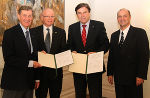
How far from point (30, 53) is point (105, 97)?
2.92 metres

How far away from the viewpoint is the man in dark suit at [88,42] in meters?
2.77

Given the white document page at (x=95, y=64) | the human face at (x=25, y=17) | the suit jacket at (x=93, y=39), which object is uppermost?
the human face at (x=25, y=17)

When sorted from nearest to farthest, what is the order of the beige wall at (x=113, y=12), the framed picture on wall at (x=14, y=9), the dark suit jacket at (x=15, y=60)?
1. the dark suit jacket at (x=15, y=60)
2. the framed picture on wall at (x=14, y=9)
3. the beige wall at (x=113, y=12)

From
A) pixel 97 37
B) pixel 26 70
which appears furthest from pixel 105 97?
pixel 26 70

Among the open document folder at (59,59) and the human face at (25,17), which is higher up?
the human face at (25,17)

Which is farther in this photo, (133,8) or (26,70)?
(133,8)

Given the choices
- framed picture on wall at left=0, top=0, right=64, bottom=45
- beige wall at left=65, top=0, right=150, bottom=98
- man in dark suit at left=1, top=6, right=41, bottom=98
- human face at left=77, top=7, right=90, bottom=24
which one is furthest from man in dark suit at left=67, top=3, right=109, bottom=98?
beige wall at left=65, top=0, right=150, bottom=98

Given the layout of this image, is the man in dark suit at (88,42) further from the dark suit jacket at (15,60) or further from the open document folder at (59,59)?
the dark suit jacket at (15,60)

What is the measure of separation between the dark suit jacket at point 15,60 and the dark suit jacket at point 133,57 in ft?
4.30

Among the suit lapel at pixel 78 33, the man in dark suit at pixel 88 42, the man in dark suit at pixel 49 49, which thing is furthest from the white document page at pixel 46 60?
the suit lapel at pixel 78 33

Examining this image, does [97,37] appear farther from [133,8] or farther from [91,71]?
[133,8]

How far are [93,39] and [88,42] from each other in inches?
3.3

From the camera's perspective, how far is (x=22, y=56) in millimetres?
2359

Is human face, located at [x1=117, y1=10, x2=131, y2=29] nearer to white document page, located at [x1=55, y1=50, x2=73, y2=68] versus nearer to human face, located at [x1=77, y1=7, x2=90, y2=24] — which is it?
human face, located at [x1=77, y1=7, x2=90, y2=24]
